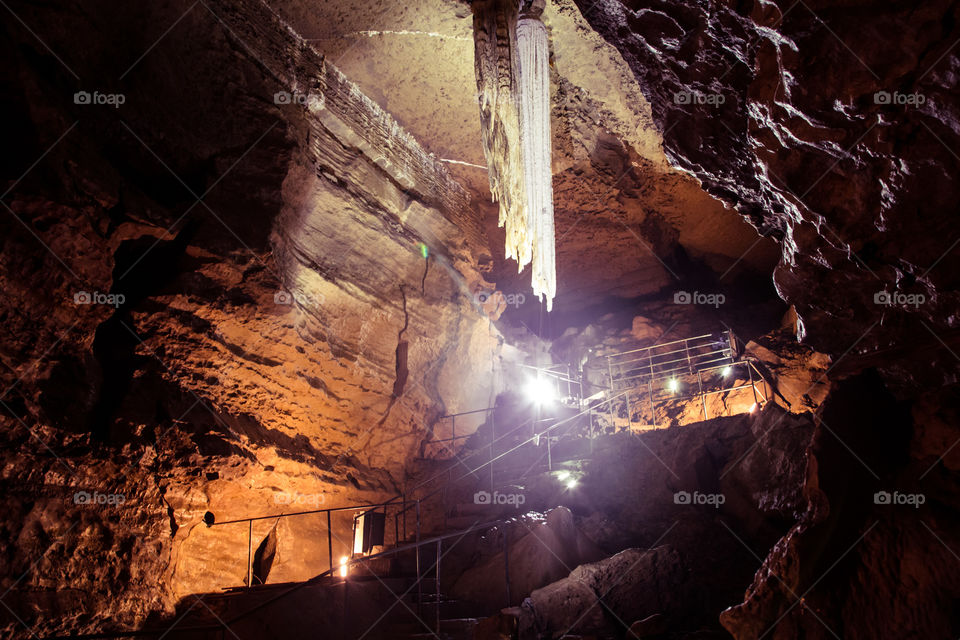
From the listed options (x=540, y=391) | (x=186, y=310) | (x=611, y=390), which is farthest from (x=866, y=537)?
(x=540, y=391)

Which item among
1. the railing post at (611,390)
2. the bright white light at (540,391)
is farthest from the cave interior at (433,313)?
the bright white light at (540,391)

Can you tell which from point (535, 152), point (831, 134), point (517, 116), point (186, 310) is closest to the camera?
point (831, 134)

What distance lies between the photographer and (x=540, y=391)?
531 inches

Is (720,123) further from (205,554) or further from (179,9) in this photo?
(205,554)

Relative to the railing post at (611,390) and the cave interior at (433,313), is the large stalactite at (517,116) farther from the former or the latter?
the railing post at (611,390)

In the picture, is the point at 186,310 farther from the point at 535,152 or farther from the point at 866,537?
the point at 866,537

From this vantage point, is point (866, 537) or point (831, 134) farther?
point (866, 537)

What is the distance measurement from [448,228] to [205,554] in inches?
229

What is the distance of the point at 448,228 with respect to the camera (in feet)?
28.8

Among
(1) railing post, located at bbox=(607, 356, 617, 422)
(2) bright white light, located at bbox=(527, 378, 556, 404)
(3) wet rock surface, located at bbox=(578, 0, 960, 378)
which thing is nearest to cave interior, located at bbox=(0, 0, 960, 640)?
(3) wet rock surface, located at bbox=(578, 0, 960, 378)

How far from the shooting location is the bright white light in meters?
13.3

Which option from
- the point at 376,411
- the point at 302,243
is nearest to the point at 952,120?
the point at 302,243

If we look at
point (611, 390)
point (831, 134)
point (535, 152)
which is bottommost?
point (831, 134)

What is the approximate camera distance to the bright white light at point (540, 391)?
43.7 ft
